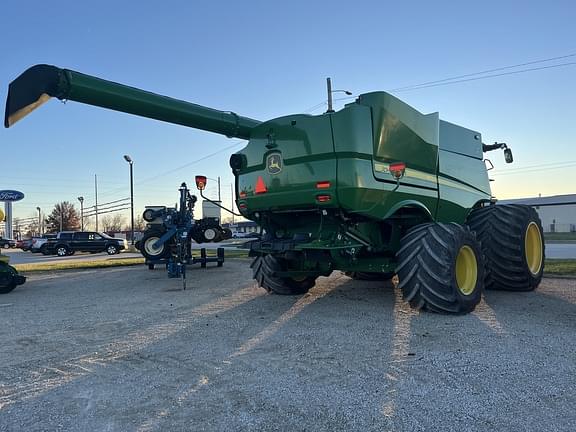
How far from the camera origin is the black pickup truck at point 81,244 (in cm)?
2912

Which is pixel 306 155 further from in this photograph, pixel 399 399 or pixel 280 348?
pixel 399 399

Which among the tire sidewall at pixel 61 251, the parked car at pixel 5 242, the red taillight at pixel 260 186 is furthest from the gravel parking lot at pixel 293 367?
the tire sidewall at pixel 61 251

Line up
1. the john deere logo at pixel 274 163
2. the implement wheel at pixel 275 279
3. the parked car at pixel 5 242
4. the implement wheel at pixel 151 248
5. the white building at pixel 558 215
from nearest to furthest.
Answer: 1. the john deere logo at pixel 274 163
2. the implement wheel at pixel 275 279
3. the implement wheel at pixel 151 248
4. the parked car at pixel 5 242
5. the white building at pixel 558 215

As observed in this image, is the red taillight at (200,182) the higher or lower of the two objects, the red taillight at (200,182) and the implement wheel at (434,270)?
the higher

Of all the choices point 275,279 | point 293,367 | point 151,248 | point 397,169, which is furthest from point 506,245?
point 151,248

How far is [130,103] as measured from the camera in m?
6.50

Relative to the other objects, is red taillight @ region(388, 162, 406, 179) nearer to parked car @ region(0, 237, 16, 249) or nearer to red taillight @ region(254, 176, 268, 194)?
red taillight @ region(254, 176, 268, 194)

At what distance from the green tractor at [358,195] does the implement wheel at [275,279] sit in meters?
0.02

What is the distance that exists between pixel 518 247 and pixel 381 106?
11.7 ft

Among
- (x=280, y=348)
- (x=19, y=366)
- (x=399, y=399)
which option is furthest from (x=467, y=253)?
(x=19, y=366)

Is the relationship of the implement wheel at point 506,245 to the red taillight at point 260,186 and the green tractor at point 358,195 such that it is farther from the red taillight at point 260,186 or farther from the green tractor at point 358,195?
the red taillight at point 260,186

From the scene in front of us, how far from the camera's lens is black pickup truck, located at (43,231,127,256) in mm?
29116

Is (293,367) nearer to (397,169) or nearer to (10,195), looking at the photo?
(397,169)

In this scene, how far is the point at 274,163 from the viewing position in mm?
6547
